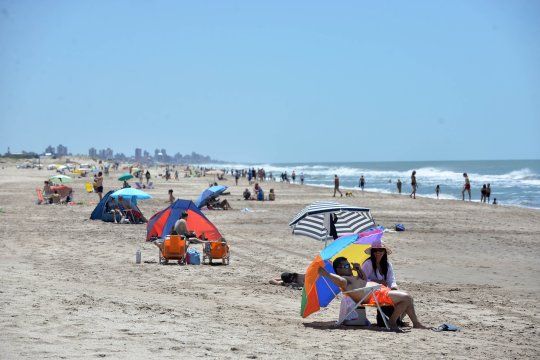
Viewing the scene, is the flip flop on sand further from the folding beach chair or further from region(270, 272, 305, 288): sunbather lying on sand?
region(270, 272, 305, 288): sunbather lying on sand

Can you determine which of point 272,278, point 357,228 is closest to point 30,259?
point 272,278

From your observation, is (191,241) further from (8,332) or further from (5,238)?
(8,332)

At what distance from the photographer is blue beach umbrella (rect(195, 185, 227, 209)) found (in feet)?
87.2

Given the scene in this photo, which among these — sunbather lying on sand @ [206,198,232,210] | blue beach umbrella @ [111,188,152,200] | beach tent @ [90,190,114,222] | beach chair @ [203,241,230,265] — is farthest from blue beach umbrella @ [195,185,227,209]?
beach chair @ [203,241,230,265]

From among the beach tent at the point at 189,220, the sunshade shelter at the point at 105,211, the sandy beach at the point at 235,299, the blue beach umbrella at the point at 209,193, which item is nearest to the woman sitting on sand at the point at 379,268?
the sandy beach at the point at 235,299

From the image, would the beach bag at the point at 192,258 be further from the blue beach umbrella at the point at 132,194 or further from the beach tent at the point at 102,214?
the beach tent at the point at 102,214

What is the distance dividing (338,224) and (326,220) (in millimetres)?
490

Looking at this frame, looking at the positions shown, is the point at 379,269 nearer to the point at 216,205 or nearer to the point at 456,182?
the point at 216,205

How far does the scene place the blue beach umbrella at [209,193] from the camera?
26570 millimetres

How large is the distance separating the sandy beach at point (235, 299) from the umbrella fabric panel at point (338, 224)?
2.32ft

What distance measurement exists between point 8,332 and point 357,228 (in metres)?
8.71

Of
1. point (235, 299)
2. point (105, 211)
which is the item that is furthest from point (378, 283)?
point (105, 211)

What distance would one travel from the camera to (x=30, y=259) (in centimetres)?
1322

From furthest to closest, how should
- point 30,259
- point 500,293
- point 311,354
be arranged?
point 30,259 < point 500,293 < point 311,354
